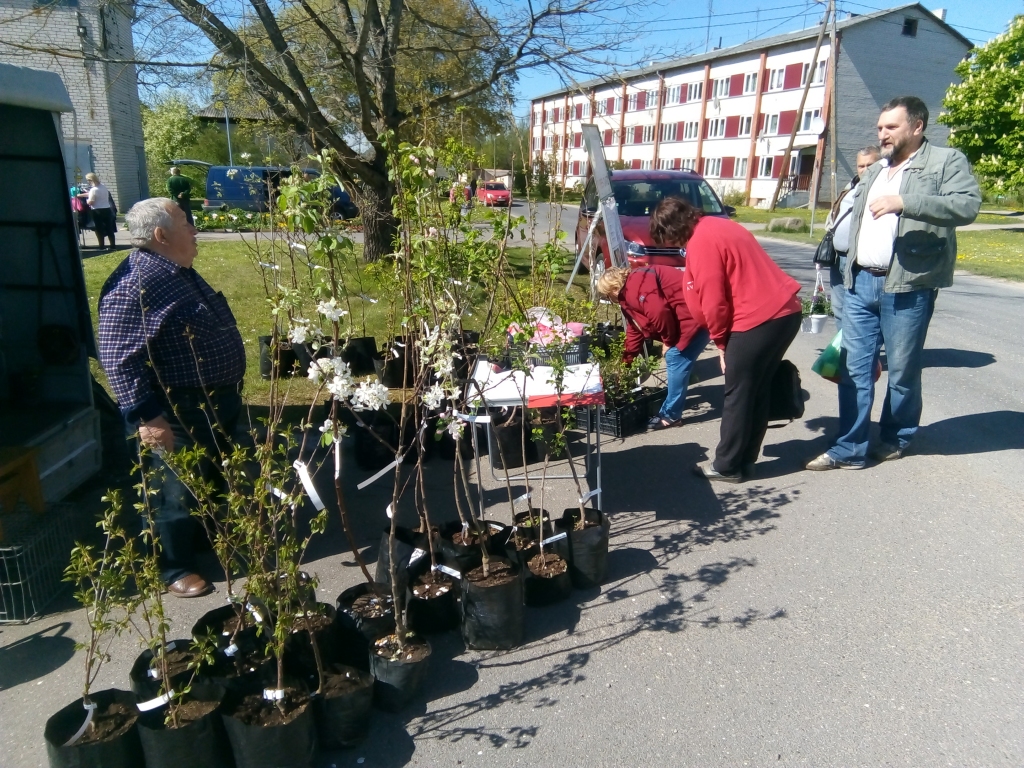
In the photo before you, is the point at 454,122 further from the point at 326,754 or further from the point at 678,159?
the point at 678,159

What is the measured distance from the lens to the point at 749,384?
4.21 metres

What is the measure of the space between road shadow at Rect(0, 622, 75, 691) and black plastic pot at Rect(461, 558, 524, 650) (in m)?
1.62

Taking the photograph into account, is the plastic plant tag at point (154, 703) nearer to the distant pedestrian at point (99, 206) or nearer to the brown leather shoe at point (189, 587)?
the brown leather shoe at point (189, 587)

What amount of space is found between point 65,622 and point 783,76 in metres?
42.8

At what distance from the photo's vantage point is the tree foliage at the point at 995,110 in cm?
2169

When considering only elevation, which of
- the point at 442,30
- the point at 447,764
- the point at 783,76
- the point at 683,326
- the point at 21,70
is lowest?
the point at 447,764

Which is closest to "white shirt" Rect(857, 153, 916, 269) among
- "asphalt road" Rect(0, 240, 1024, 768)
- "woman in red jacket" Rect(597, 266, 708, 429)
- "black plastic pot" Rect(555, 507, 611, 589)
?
"woman in red jacket" Rect(597, 266, 708, 429)

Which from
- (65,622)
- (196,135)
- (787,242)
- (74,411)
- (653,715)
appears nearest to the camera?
(653,715)

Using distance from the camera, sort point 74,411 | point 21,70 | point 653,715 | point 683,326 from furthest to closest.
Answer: point 683,326 → point 74,411 → point 21,70 → point 653,715

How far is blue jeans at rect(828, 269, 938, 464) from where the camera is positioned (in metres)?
4.23

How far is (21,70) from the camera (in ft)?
12.0

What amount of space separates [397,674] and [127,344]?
170 cm

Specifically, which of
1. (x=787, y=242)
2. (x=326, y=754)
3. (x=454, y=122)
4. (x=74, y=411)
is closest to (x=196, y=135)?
(x=787, y=242)

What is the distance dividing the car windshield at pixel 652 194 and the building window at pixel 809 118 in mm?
32188
